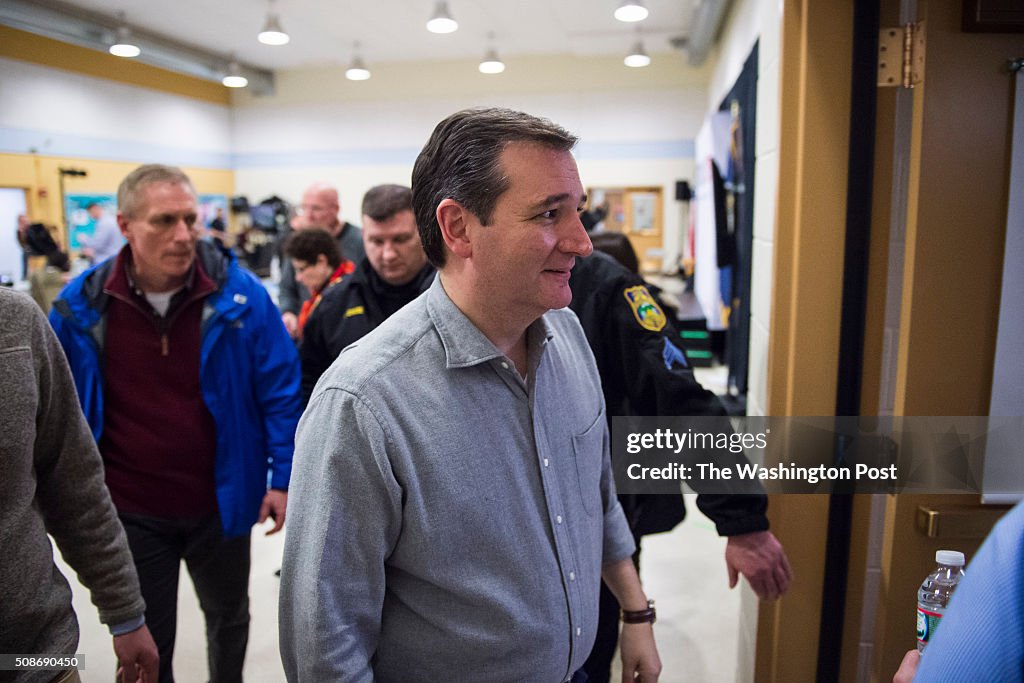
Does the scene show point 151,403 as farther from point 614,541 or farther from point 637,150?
point 637,150

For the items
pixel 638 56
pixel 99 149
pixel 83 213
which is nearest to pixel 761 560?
pixel 83 213

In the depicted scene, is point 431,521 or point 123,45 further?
point 123,45

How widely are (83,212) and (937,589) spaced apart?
6.29m

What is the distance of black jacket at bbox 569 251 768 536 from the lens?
1.58 m

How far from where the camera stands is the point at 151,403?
1.95m

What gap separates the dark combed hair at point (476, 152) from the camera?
3.44ft

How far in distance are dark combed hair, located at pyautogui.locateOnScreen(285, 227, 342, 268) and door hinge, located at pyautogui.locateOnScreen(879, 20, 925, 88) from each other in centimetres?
272

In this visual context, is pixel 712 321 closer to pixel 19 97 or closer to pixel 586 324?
pixel 586 324

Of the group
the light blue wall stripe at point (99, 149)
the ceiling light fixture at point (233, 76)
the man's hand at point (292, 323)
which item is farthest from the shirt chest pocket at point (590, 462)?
the ceiling light fixture at point (233, 76)

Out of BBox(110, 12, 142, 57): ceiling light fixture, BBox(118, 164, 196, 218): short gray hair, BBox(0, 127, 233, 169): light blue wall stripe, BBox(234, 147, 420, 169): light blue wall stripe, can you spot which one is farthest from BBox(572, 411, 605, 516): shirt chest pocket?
BBox(234, 147, 420, 169): light blue wall stripe

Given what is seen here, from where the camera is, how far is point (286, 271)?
168 inches

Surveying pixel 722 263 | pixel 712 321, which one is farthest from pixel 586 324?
pixel 712 321

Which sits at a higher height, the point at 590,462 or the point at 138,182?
the point at 138,182

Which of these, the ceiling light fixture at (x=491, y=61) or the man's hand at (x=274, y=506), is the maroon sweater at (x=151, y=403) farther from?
the ceiling light fixture at (x=491, y=61)
